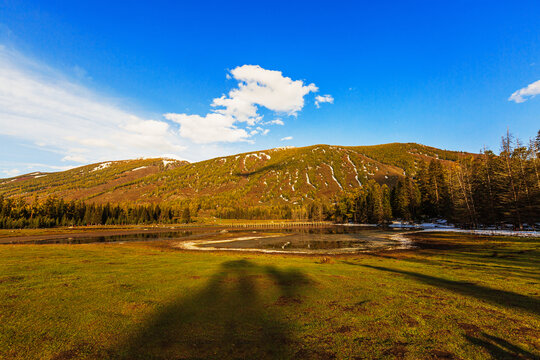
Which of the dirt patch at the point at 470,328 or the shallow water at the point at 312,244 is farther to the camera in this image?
the shallow water at the point at 312,244

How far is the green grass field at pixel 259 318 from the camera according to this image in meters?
6.58

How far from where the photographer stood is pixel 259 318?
9.04 metres

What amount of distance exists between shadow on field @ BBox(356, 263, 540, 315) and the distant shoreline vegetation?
59771 mm

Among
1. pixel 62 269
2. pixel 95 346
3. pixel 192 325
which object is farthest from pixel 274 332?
pixel 62 269

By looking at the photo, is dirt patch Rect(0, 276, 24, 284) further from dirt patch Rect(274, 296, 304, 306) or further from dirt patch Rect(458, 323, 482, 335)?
dirt patch Rect(458, 323, 482, 335)

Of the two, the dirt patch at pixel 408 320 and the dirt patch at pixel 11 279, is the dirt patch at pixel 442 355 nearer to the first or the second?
the dirt patch at pixel 408 320

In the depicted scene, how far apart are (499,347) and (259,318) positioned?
743 cm

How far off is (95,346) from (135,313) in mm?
2486

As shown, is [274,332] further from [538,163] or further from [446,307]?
[538,163]

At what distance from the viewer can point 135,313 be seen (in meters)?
9.05

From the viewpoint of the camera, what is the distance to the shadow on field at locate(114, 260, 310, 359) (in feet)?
21.4

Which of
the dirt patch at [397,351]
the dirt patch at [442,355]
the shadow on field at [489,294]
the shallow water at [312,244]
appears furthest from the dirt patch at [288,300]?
the shallow water at [312,244]

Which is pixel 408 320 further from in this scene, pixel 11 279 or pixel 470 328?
pixel 11 279

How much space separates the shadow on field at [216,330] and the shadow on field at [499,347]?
5.56 meters
